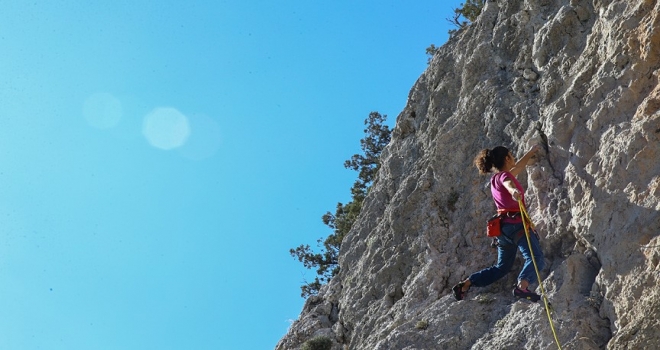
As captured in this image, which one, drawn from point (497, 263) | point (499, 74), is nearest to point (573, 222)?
point (497, 263)

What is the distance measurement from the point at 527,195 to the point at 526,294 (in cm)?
180

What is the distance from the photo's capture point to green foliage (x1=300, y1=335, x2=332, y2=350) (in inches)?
472

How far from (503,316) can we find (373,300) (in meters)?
3.34

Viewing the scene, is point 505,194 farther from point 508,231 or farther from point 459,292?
point 459,292

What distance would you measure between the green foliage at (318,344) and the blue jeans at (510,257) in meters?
3.57

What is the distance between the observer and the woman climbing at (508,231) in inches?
341

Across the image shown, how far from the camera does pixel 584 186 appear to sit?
8703 mm

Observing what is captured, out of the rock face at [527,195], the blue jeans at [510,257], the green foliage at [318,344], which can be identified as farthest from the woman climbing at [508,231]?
the green foliage at [318,344]

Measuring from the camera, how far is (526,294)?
8.48 m

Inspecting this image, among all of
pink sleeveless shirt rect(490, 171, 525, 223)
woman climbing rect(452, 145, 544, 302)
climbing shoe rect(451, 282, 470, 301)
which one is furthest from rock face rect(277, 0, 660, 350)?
pink sleeveless shirt rect(490, 171, 525, 223)

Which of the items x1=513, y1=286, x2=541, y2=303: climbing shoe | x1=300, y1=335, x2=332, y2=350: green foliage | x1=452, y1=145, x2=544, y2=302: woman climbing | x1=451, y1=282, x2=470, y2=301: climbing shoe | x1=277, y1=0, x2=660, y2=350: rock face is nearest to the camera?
x1=277, y1=0, x2=660, y2=350: rock face

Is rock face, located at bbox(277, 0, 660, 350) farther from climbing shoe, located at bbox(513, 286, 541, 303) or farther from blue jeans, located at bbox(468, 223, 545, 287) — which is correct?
blue jeans, located at bbox(468, 223, 545, 287)

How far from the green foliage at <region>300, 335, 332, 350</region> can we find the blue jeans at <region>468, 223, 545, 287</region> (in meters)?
3.57

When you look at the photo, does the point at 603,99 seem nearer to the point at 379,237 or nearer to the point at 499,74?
the point at 499,74
